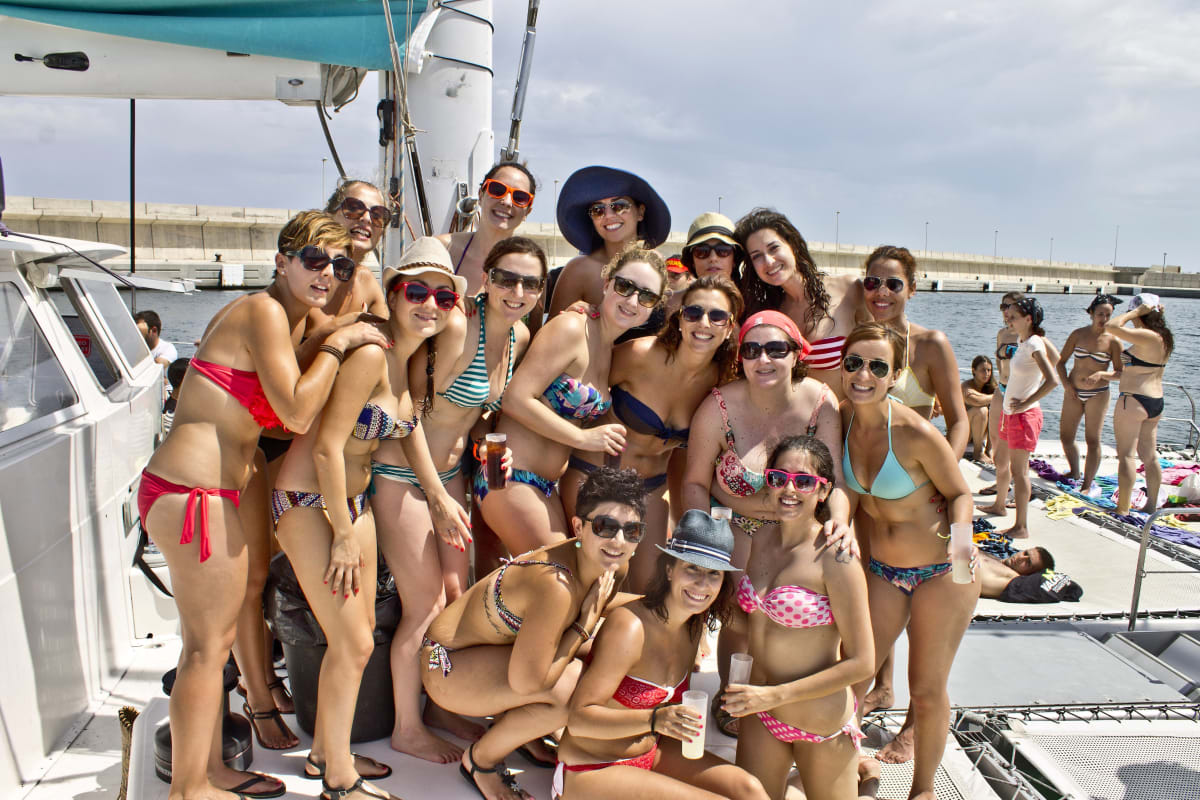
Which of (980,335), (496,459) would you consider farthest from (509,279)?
(980,335)

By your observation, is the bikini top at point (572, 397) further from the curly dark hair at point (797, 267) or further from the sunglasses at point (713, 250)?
the curly dark hair at point (797, 267)

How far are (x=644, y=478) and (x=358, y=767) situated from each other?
58.9 inches

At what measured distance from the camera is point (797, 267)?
3.54m

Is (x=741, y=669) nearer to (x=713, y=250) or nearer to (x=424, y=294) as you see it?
(x=424, y=294)

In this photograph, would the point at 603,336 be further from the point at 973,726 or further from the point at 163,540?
the point at 973,726

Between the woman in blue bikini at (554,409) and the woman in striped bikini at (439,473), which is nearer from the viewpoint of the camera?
the woman in striped bikini at (439,473)

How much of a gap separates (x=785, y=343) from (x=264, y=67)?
2668 mm

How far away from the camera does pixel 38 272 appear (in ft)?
11.6

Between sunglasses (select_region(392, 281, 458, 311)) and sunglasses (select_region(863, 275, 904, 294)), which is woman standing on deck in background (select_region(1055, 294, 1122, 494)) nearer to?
sunglasses (select_region(863, 275, 904, 294))

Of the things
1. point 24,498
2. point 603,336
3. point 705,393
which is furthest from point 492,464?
point 24,498

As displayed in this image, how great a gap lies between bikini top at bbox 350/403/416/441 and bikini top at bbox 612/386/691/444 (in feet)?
3.11

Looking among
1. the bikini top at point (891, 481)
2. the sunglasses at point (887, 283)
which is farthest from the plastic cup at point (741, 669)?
the sunglasses at point (887, 283)

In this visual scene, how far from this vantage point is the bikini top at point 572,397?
10.0 feet

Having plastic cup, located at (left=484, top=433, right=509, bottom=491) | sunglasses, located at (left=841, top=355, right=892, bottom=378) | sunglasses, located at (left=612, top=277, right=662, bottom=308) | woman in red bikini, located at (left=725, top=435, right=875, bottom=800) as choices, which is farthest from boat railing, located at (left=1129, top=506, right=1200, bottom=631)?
plastic cup, located at (left=484, top=433, right=509, bottom=491)
